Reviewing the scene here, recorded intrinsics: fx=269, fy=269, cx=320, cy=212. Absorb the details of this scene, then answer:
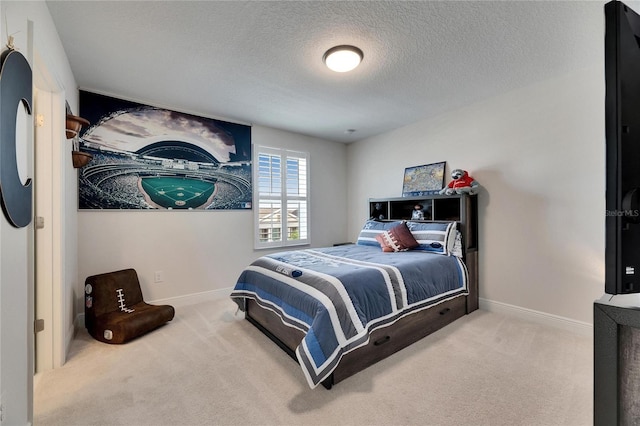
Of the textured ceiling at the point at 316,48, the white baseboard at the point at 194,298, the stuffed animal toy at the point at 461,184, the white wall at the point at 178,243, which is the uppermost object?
the textured ceiling at the point at 316,48

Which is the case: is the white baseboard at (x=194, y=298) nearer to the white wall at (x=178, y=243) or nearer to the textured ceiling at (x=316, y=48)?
the white wall at (x=178, y=243)

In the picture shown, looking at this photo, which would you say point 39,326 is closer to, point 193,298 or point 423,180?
point 193,298

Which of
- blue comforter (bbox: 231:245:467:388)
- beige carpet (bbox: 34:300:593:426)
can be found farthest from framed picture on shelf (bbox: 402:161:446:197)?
beige carpet (bbox: 34:300:593:426)

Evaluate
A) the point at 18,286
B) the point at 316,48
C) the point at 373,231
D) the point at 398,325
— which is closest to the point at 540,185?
the point at 373,231

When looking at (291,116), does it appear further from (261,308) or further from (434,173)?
(261,308)

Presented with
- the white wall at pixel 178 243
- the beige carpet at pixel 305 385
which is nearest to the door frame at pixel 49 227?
the beige carpet at pixel 305 385

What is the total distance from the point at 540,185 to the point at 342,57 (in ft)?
7.74

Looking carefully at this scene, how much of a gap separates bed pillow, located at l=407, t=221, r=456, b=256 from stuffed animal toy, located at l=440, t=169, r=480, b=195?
0.39 meters

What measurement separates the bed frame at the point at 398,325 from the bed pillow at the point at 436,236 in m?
0.19

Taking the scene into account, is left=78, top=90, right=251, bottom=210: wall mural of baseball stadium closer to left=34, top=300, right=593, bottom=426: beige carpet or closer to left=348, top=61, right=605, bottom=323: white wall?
left=34, top=300, right=593, bottom=426: beige carpet

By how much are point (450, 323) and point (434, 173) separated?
188 centimetres

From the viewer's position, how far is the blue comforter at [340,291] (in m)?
1.73

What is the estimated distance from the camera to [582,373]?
1881 millimetres

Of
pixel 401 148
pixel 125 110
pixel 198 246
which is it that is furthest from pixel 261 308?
pixel 401 148
